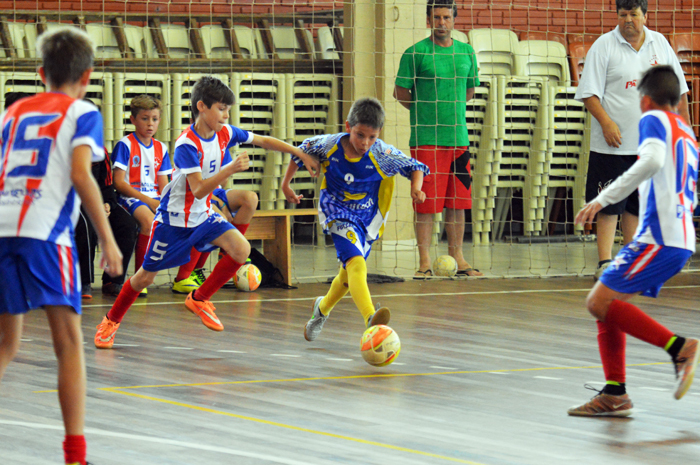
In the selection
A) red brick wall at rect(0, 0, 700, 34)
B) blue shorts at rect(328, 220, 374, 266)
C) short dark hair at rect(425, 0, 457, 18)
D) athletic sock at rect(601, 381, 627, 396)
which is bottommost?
athletic sock at rect(601, 381, 627, 396)

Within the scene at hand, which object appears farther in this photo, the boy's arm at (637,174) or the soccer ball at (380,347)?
the soccer ball at (380,347)

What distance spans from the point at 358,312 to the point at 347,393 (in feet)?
7.58

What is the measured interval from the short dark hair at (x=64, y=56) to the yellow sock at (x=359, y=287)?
87.9 inches

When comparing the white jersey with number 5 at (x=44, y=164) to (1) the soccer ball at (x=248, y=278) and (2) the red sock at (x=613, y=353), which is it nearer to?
(2) the red sock at (x=613, y=353)

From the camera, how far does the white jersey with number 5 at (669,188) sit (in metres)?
3.56

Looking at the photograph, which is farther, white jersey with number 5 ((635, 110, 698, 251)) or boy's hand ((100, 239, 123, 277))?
white jersey with number 5 ((635, 110, 698, 251))

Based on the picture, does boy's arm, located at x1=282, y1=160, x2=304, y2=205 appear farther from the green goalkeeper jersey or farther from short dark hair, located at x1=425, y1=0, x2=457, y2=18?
short dark hair, located at x1=425, y1=0, x2=457, y2=18

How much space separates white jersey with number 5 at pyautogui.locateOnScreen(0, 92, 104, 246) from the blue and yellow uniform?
232 centimetres

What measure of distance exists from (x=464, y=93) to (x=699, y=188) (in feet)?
12.3

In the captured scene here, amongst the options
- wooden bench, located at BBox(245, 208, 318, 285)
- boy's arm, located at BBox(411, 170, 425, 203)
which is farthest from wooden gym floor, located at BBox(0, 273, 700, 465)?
wooden bench, located at BBox(245, 208, 318, 285)

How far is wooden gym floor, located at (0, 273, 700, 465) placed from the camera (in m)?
3.09

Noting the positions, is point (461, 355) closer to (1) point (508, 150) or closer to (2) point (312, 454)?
(2) point (312, 454)

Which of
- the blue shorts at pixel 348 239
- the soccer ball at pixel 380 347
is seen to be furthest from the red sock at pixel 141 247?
the soccer ball at pixel 380 347

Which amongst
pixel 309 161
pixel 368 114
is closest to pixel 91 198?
pixel 368 114
